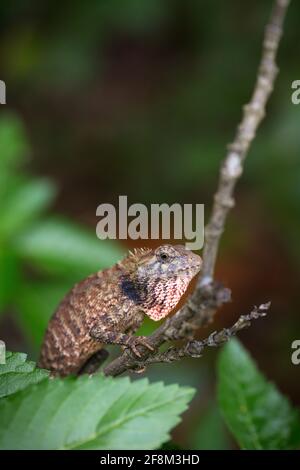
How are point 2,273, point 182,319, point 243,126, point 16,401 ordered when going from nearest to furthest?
point 243,126
point 182,319
point 16,401
point 2,273

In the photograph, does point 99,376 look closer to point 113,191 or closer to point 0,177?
point 0,177

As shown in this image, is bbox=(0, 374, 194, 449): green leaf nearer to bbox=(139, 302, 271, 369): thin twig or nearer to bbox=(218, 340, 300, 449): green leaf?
bbox=(139, 302, 271, 369): thin twig

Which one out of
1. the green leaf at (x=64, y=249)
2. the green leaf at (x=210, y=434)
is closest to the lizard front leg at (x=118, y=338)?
the green leaf at (x=64, y=249)

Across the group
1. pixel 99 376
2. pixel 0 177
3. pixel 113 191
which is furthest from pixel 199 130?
pixel 99 376

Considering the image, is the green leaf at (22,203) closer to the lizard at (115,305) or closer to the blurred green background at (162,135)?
the blurred green background at (162,135)

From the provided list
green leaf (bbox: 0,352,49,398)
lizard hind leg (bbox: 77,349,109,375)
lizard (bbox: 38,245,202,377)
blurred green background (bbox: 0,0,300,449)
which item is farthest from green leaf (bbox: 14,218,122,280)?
green leaf (bbox: 0,352,49,398)

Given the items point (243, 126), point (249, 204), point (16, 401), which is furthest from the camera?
point (249, 204)
